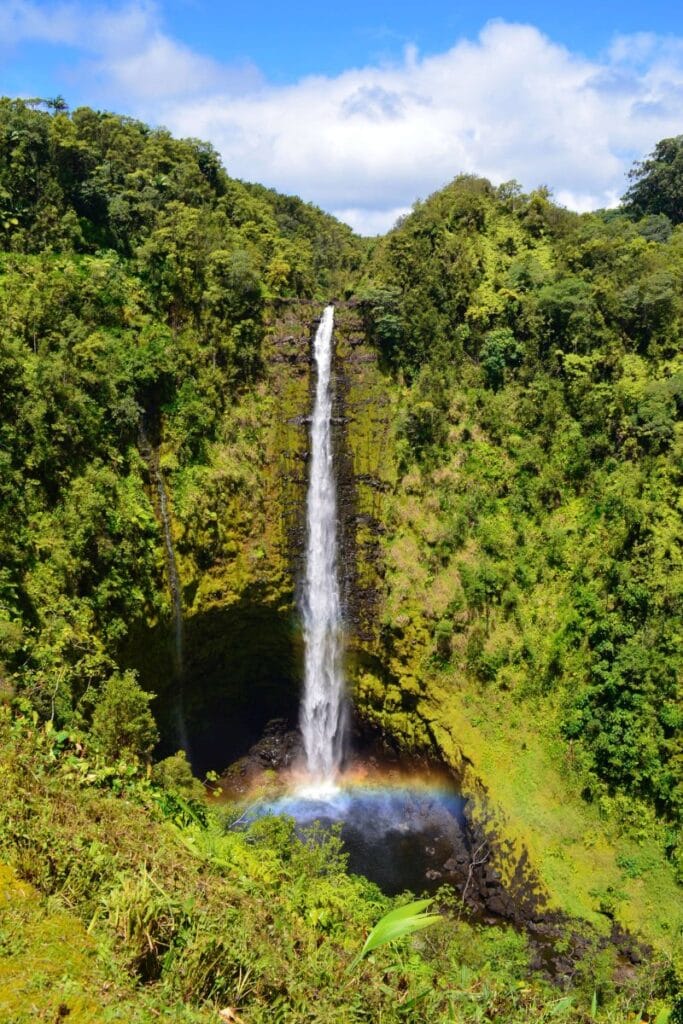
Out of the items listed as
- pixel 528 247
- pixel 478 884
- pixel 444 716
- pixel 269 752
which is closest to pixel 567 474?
pixel 444 716

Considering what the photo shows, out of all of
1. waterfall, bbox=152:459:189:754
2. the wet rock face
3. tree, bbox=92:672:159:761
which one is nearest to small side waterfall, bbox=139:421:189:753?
waterfall, bbox=152:459:189:754

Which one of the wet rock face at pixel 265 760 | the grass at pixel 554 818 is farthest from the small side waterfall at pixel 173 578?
the grass at pixel 554 818

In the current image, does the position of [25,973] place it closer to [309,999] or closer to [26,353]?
[309,999]

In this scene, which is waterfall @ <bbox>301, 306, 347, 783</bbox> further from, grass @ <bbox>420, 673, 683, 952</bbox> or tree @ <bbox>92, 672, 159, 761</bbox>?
tree @ <bbox>92, 672, 159, 761</bbox>

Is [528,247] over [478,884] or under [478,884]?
over

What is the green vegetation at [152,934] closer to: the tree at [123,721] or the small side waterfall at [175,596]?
the tree at [123,721]
